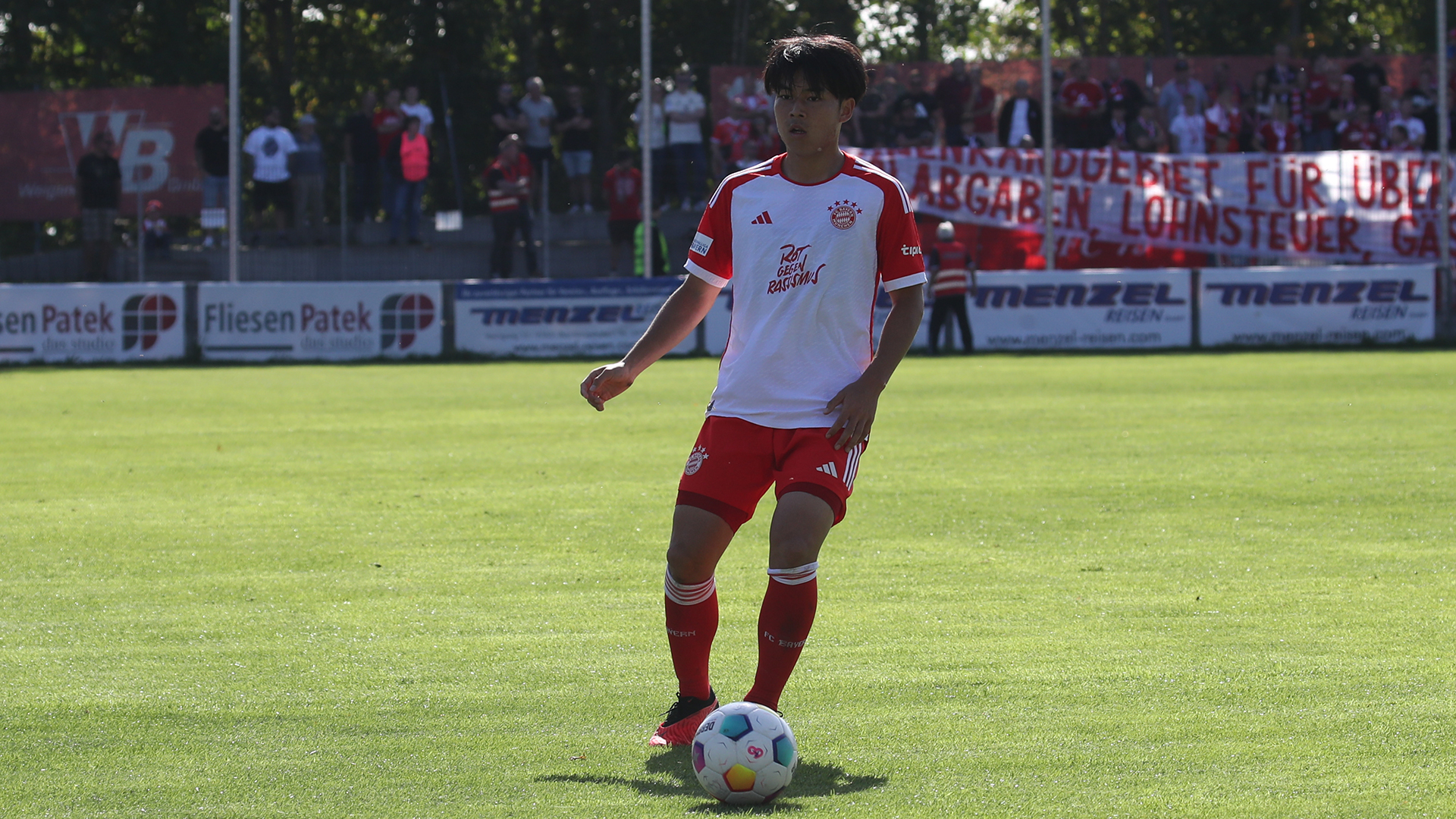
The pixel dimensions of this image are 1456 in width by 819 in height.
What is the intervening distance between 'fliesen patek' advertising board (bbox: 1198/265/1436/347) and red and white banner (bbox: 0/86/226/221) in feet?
52.5

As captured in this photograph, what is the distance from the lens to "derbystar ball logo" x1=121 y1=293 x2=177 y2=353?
22938mm

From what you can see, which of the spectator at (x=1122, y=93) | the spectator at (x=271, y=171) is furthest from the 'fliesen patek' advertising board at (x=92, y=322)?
Answer: the spectator at (x=1122, y=93)

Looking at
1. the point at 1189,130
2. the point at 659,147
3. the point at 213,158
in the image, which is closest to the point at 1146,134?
the point at 1189,130

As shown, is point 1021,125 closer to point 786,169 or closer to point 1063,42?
point 786,169

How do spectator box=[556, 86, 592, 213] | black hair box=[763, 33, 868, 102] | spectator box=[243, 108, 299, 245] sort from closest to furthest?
black hair box=[763, 33, 868, 102] < spectator box=[243, 108, 299, 245] < spectator box=[556, 86, 592, 213]

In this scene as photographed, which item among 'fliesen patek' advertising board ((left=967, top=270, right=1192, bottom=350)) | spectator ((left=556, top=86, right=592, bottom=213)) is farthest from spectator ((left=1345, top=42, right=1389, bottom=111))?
spectator ((left=556, top=86, right=592, bottom=213))

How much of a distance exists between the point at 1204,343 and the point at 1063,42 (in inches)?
1429

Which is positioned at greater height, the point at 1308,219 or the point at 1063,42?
the point at 1063,42

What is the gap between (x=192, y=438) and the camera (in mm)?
13219

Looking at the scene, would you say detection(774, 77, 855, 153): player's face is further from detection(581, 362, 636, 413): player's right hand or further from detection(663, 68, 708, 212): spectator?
detection(663, 68, 708, 212): spectator

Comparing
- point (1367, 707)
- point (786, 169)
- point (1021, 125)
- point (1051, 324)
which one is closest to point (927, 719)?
point (1367, 707)

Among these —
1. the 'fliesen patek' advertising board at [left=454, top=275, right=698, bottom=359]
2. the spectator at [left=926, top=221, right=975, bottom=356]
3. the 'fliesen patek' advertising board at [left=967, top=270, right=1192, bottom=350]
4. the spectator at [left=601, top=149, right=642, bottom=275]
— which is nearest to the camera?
the spectator at [left=926, top=221, right=975, bottom=356]

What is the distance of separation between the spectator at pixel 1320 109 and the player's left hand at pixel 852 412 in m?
24.1

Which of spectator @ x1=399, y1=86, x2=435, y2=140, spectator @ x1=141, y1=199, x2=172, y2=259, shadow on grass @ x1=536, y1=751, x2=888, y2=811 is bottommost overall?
shadow on grass @ x1=536, y1=751, x2=888, y2=811
